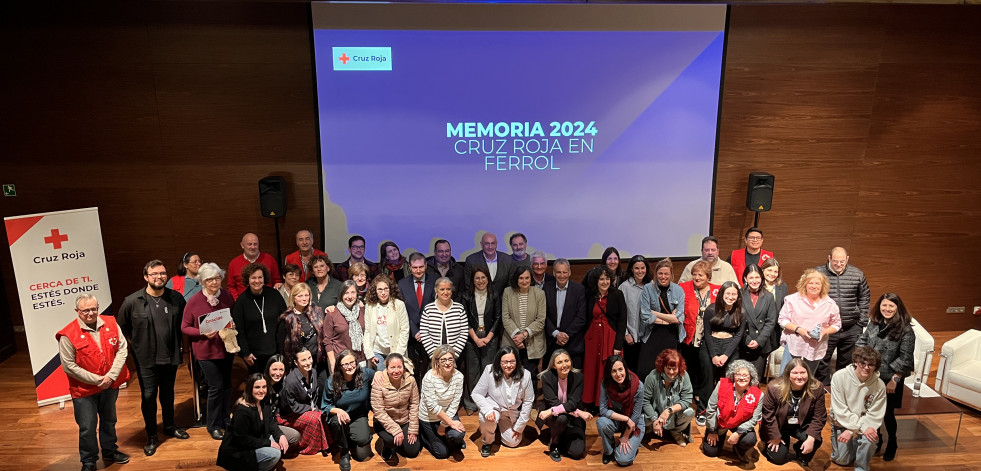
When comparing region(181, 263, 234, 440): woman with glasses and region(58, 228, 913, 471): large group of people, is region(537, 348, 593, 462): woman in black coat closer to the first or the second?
region(58, 228, 913, 471): large group of people

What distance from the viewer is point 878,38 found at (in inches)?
245

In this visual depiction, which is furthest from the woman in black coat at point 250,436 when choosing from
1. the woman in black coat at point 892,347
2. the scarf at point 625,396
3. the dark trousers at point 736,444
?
the woman in black coat at point 892,347

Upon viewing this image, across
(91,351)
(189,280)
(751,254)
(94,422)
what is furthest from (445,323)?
(751,254)

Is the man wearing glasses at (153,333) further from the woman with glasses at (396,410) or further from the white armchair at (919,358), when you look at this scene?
the white armchair at (919,358)

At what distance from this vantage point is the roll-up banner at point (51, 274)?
511 cm

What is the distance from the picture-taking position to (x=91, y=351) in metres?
4.23

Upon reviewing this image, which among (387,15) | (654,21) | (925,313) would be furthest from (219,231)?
(925,313)

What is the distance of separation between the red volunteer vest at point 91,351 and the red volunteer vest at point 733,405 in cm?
416

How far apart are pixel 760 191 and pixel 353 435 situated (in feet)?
14.1

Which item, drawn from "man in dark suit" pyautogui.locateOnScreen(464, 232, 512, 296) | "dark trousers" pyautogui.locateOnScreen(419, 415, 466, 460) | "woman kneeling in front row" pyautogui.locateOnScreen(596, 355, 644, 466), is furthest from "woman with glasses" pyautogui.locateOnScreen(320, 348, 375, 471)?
"woman kneeling in front row" pyautogui.locateOnScreen(596, 355, 644, 466)

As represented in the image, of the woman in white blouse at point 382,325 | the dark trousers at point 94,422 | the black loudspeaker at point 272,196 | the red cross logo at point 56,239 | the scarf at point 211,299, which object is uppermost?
the black loudspeaker at point 272,196

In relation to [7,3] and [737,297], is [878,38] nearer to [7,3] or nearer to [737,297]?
[737,297]

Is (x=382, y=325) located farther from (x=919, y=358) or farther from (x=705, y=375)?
(x=919, y=358)

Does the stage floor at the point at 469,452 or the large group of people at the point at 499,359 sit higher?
the large group of people at the point at 499,359
